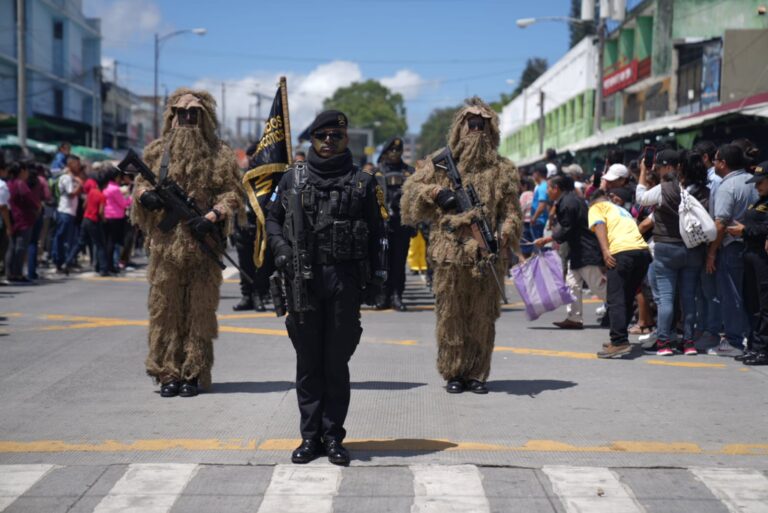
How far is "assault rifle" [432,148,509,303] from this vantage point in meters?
8.13

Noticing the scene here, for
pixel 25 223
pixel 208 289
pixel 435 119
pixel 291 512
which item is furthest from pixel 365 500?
pixel 435 119

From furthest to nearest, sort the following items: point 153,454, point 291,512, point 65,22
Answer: point 65,22
point 153,454
point 291,512

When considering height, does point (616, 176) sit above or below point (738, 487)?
above

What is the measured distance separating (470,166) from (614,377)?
2407 millimetres

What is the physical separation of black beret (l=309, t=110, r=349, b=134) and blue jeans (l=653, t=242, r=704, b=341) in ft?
17.0

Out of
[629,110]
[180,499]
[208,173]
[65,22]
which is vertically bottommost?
[180,499]

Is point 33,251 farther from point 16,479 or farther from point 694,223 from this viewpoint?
point 16,479

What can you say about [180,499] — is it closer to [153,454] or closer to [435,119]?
[153,454]

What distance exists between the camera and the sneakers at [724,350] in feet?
34.4

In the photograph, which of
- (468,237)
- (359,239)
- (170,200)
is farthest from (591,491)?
(170,200)

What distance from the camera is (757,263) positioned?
31.8 ft

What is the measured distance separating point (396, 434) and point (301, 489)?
142cm

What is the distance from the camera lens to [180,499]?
5.45m

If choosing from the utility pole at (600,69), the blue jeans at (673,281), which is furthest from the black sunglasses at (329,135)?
the utility pole at (600,69)
